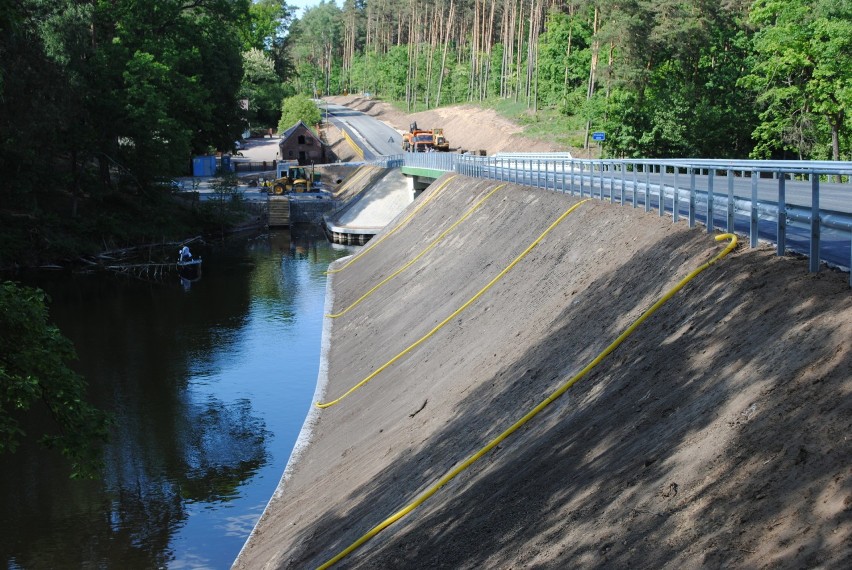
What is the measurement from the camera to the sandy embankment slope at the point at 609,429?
817 cm

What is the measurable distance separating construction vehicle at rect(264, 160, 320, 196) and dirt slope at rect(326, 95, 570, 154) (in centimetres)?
1520

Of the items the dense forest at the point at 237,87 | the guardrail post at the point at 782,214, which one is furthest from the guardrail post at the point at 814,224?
the dense forest at the point at 237,87

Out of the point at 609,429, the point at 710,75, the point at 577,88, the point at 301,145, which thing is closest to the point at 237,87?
the point at 301,145

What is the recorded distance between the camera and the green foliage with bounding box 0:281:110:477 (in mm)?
12750

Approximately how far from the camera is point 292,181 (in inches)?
3223

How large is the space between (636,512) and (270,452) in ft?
52.0

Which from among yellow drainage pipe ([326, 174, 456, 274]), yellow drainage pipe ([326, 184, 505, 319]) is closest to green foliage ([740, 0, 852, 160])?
yellow drainage pipe ([326, 174, 456, 274])

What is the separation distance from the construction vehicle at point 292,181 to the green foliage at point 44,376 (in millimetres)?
66169

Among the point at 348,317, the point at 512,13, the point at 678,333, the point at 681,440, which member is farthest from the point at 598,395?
the point at 512,13

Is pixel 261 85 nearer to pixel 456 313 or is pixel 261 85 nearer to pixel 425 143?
pixel 425 143

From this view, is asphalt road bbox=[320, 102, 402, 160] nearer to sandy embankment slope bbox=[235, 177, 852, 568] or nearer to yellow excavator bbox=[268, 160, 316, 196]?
yellow excavator bbox=[268, 160, 316, 196]

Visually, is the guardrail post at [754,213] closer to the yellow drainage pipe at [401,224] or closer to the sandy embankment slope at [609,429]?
the sandy embankment slope at [609,429]

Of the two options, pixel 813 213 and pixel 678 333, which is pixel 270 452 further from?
pixel 813 213

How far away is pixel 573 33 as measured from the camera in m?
85.9
